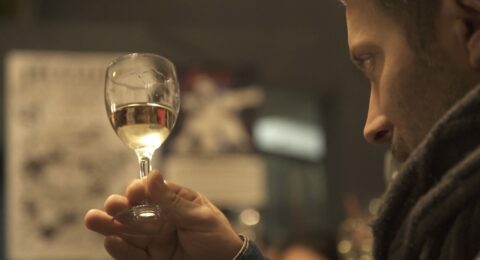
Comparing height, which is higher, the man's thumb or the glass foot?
the man's thumb

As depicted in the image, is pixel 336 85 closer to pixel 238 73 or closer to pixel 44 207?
pixel 238 73

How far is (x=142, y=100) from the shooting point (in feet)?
4.47

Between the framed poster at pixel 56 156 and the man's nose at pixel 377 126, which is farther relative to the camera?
the framed poster at pixel 56 156

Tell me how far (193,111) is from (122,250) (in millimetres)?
3206

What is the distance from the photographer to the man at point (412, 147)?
967 millimetres

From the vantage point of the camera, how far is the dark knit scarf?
3.09 ft

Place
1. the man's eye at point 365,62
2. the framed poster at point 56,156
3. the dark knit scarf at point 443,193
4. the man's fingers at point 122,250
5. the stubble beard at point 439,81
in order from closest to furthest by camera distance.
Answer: the dark knit scarf at point 443,193
the stubble beard at point 439,81
the man's eye at point 365,62
the man's fingers at point 122,250
the framed poster at point 56,156

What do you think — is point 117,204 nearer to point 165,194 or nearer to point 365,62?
point 165,194

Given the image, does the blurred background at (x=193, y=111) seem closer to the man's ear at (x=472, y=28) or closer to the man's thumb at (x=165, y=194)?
the man's thumb at (x=165, y=194)

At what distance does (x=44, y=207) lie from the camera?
14.4 feet

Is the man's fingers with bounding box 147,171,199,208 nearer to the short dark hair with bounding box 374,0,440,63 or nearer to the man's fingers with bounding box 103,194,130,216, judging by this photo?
the man's fingers with bounding box 103,194,130,216

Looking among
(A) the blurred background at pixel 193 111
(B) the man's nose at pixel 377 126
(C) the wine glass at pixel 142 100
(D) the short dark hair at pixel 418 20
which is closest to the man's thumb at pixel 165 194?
A: (C) the wine glass at pixel 142 100

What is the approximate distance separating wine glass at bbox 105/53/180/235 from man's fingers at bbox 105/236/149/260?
11 cm


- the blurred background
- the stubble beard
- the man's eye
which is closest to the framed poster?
the blurred background
